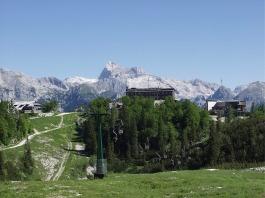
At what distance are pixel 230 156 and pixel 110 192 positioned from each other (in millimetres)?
130871

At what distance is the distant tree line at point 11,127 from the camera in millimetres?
163750

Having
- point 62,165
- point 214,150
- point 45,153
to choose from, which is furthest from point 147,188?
point 45,153

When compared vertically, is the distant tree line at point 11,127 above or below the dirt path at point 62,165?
above

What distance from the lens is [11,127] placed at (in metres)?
173

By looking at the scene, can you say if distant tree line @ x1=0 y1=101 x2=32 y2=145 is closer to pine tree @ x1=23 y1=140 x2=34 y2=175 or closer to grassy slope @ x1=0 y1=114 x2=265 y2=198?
pine tree @ x1=23 y1=140 x2=34 y2=175

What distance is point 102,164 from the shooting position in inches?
2202

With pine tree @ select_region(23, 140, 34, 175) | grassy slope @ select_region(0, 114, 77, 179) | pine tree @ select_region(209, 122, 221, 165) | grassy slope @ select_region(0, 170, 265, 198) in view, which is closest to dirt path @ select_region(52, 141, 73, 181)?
grassy slope @ select_region(0, 114, 77, 179)

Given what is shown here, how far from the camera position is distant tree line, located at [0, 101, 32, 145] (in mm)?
163750

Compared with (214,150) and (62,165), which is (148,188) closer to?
(62,165)

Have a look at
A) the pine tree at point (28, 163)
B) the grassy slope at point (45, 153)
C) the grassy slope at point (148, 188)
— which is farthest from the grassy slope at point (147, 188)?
the pine tree at point (28, 163)

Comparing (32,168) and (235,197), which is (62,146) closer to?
(32,168)

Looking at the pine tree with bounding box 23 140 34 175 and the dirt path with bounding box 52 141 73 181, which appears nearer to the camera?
the dirt path with bounding box 52 141 73 181

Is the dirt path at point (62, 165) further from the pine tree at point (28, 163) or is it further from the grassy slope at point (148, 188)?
the grassy slope at point (148, 188)

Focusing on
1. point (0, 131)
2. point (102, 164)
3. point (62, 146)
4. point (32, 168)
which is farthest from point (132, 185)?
point (62, 146)
